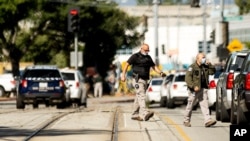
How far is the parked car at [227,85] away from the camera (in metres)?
21.6

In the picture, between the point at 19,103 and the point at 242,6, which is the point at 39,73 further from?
the point at 242,6

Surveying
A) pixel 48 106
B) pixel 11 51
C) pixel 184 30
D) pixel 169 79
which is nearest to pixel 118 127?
pixel 48 106

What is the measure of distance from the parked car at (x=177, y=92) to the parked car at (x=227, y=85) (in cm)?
1443

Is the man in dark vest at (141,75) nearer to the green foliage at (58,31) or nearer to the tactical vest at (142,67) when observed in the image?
the tactical vest at (142,67)

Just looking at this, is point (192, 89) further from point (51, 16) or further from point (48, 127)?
point (51, 16)

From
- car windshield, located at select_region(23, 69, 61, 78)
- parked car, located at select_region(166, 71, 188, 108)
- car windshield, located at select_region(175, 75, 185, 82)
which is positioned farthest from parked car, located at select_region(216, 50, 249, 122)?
car windshield, located at select_region(175, 75, 185, 82)

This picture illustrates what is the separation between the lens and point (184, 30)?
118 metres

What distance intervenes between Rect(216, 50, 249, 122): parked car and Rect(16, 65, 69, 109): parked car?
11490 millimetres

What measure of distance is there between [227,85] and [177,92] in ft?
54.5

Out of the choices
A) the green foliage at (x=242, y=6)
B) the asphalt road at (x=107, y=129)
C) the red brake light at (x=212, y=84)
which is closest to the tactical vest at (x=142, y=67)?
the asphalt road at (x=107, y=129)

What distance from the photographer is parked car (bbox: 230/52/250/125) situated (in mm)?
17969

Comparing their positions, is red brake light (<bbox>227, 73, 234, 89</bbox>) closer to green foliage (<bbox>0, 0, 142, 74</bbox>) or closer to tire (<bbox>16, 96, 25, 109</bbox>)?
tire (<bbox>16, 96, 25, 109</bbox>)

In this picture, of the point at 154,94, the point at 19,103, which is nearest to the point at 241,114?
the point at 19,103

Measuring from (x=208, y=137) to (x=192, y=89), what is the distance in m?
2.84
